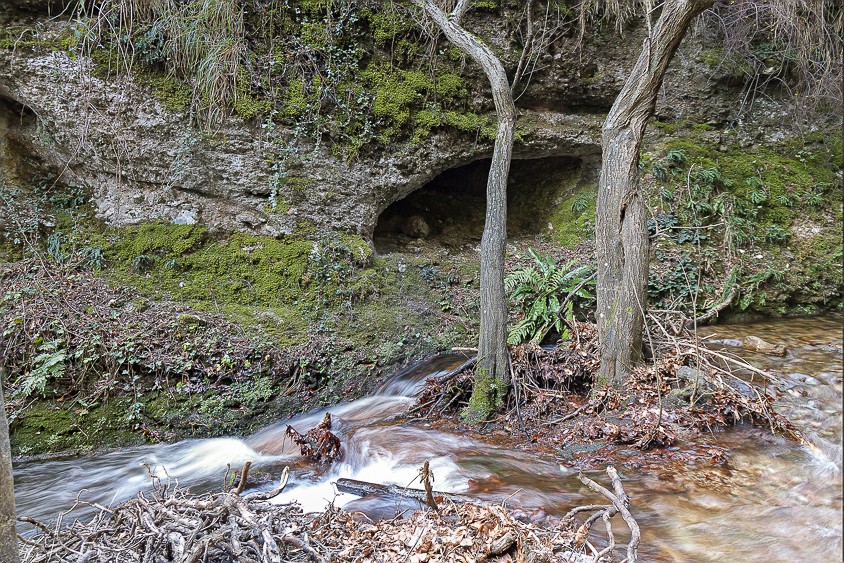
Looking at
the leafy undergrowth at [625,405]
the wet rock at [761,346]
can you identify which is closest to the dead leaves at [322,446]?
the leafy undergrowth at [625,405]

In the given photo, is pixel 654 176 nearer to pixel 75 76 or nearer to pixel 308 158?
pixel 308 158

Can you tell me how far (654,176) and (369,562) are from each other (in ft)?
27.0

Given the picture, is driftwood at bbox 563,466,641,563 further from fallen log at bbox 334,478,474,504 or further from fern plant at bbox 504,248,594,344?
fern plant at bbox 504,248,594,344

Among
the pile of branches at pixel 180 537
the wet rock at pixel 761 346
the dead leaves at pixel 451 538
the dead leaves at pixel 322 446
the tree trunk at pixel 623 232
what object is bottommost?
the dead leaves at pixel 322 446

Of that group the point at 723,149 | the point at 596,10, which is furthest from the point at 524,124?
the point at 723,149

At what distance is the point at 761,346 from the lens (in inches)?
240

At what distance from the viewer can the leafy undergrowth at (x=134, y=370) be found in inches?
214

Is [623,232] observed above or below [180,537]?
above

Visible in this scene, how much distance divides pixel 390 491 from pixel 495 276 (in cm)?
240

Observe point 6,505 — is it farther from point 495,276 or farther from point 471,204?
point 471,204

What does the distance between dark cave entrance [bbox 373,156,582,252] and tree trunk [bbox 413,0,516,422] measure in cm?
440

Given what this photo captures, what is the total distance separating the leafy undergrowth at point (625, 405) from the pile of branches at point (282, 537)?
4.68 feet

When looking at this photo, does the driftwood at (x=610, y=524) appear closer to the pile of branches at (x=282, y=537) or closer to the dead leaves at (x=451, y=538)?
the pile of branches at (x=282, y=537)

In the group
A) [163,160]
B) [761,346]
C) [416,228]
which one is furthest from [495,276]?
[163,160]
